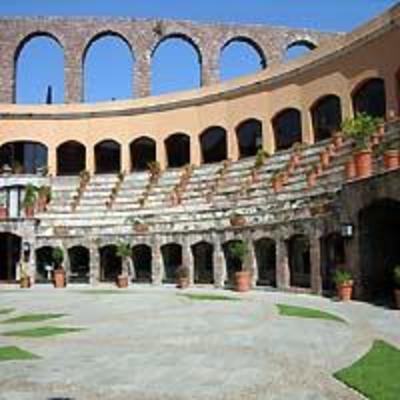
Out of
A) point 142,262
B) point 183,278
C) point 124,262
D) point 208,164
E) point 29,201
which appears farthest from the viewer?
point 208,164

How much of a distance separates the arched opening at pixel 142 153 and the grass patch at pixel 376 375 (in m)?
32.2

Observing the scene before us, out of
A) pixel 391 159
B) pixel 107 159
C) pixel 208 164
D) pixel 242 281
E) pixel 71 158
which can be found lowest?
pixel 242 281

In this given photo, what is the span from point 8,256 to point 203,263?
→ 12.9m

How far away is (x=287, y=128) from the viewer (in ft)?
121

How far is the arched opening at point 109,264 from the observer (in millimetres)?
35531

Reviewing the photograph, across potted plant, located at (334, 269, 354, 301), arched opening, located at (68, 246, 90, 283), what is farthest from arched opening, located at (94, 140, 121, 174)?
→ potted plant, located at (334, 269, 354, 301)

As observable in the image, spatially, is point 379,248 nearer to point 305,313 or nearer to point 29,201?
point 305,313

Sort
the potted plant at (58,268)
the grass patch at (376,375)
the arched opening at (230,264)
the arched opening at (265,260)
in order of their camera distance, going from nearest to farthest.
→ the grass patch at (376,375) → the arched opening at (265,260) → the arched opening at (230,264) → the potted plant at (58,268)

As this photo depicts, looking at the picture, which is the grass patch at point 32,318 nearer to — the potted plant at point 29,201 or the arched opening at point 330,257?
the arched opening at point 330,257

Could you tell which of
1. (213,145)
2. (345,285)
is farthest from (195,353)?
(213,145)

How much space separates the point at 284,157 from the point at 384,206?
45.0 ft

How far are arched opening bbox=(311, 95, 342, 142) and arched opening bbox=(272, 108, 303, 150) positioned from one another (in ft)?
3.67

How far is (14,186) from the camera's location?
1599 inches

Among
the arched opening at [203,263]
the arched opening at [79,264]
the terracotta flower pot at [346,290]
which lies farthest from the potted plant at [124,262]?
the terracotta flower pot at [346,290]
